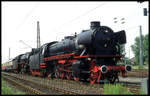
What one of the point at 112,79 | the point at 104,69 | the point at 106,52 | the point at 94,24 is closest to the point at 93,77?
the point at 104,69

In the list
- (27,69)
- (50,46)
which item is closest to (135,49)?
(27,69)

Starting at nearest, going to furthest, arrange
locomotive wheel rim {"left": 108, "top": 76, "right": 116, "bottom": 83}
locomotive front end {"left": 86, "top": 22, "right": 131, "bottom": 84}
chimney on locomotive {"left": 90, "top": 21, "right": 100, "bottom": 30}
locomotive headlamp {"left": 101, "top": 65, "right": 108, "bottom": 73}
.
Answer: locomotive headlamp {"left": 101, "top": 65, "right": 108, "bottom": 73} → locomotive front end {"left": 86, "top": 22, "right": 131, "bottom": 84} → locomotive wheel rim {"left": 108, "top": 76, "right": 116, "bottom": 83} → chimney on locomotive {"left": 90, "top": 21, "right": 100, "bottom": 30}

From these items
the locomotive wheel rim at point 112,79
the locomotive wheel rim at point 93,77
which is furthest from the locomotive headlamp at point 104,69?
the locomotive wheel rim at point 112,79

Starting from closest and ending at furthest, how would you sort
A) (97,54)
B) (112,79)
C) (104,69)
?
1. (104,69)
2. (97,54)
3. (112,79)

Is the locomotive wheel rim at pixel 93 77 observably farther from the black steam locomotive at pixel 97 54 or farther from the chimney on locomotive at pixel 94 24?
the chimney on locomotive at pixel 94 24

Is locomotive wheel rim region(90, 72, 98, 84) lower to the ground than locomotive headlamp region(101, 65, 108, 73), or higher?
lower

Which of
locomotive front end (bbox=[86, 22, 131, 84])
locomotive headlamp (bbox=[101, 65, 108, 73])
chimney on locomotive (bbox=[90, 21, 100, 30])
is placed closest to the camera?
locomotive headlamp (bbox=[101, 65, 108, 73])

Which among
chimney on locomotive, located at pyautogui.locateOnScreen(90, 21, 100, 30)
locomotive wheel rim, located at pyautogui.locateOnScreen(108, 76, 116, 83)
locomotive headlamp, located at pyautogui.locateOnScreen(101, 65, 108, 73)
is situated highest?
chimney on locomotive, located at pyautogui.locateOnScreen(90, 21, 100, 30)

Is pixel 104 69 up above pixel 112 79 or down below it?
above

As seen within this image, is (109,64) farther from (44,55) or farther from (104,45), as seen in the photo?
(44,55)

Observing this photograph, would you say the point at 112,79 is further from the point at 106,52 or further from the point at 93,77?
the point at 106,52

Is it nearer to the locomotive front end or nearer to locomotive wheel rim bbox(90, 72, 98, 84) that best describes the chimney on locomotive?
the locomotive front end

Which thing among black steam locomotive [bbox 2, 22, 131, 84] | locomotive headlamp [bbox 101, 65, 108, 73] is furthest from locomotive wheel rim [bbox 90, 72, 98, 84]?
locomotive headlamp [bbox 101, 65, 108, 73]

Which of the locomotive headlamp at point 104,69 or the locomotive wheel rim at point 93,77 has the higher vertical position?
the locomotive headlamp at point 104,69
